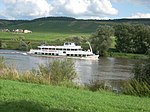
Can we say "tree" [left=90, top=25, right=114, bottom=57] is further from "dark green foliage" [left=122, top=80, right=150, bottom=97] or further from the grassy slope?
the grassy slope

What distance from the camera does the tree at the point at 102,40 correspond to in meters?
88.8

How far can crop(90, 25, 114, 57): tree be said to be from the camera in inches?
3497

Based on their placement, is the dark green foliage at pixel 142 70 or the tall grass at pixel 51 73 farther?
the dark green foliage at pixel 142 70

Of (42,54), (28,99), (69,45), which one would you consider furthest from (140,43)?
(28,99)

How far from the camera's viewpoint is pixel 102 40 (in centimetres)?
Result: 8944

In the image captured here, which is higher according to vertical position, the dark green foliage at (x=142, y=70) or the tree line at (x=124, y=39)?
the dark green foliage at (x=142, y=70)

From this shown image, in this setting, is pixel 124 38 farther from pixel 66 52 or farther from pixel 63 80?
pixel 63 80

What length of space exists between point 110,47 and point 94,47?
468cm

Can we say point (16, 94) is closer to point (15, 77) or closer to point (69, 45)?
point (15, 77)

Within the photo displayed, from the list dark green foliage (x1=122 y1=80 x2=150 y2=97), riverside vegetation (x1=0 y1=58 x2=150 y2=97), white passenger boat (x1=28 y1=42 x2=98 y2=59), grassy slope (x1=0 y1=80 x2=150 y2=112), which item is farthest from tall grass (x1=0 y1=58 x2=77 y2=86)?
white passenger boat (x1=28 y1=42 x2=98 y2=59)

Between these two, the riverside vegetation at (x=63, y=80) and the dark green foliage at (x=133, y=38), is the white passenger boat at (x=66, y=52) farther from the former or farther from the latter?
the riverside vegetation at (x=63, y=80)

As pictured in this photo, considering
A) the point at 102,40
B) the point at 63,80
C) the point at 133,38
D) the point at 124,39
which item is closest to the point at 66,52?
the point at 102,40

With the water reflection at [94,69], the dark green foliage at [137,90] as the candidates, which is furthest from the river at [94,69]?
the dark green foliage at [137,90]

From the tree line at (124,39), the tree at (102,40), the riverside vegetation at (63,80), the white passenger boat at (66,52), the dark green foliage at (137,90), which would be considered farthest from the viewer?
the tree line at (124,39)
